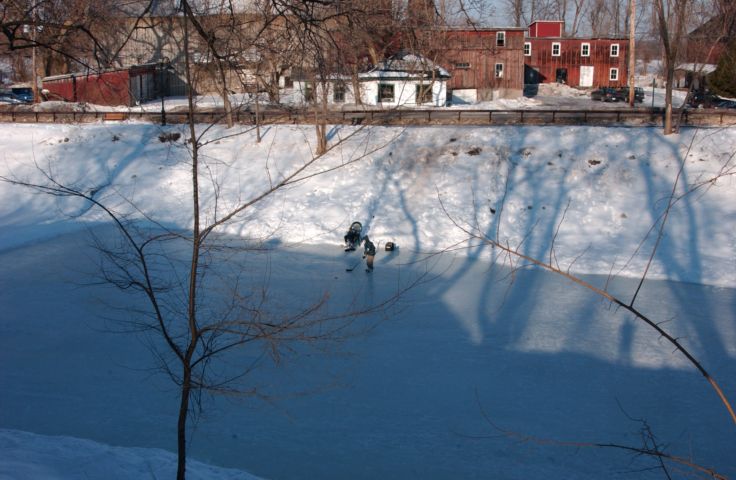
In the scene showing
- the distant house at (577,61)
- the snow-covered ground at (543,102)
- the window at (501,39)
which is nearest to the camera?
the snow-covered ground at (543,102)

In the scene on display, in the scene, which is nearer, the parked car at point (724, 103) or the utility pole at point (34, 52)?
the utility pole at point (34, 52)

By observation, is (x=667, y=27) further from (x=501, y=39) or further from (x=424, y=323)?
(x=501, y=39)

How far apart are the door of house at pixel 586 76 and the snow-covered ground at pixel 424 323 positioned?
27.9 m

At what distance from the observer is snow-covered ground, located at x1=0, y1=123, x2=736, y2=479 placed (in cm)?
742

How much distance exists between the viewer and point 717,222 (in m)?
17.2

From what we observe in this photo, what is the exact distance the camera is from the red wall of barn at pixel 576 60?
47.8 metres

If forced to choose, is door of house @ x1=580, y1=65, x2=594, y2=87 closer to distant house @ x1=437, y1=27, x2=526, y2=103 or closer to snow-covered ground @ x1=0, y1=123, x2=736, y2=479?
distant house @ x1=437, y1=27, x2=526, y2=103

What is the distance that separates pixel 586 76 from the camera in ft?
158

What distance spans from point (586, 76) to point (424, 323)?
41877mm

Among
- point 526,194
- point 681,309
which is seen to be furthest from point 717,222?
point 681,309

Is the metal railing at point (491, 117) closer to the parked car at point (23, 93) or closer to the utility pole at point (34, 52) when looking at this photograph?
the utility pole at point (34, 52)

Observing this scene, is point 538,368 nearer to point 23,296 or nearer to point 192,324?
point 192,324

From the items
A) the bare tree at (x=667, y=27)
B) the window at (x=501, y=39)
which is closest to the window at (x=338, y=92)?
the bare tree at (x=667, y=27)

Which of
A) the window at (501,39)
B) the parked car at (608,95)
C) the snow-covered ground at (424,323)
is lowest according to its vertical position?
the snow-covered ground at (424,323)
